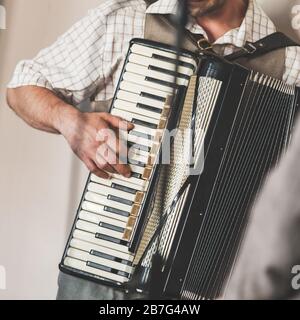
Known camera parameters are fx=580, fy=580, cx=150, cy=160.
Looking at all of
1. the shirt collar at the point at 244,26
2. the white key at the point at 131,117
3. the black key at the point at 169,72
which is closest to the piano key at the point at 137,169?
the white key at the point at 131,117

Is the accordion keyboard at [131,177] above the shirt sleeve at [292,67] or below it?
below

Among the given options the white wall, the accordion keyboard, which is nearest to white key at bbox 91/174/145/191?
the accordion keyboard

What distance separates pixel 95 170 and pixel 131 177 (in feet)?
0.29

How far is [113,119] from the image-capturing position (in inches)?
51.0

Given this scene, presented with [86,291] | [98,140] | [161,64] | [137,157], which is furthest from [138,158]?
[86,291]

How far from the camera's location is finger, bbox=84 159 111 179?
1.30m

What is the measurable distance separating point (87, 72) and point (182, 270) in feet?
1.64

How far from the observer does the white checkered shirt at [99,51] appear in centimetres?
132

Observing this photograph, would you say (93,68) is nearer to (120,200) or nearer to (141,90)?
(141,90)

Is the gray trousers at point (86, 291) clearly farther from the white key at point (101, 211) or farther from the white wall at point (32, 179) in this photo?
the white key at point (101, 211)

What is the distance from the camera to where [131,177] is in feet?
4.24

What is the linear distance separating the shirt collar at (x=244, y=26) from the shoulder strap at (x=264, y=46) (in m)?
0.01

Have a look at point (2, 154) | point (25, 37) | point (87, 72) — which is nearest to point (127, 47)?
point (87, 72)

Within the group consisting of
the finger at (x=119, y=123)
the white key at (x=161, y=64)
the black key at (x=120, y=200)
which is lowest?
the black key at (x=120, y=200)
